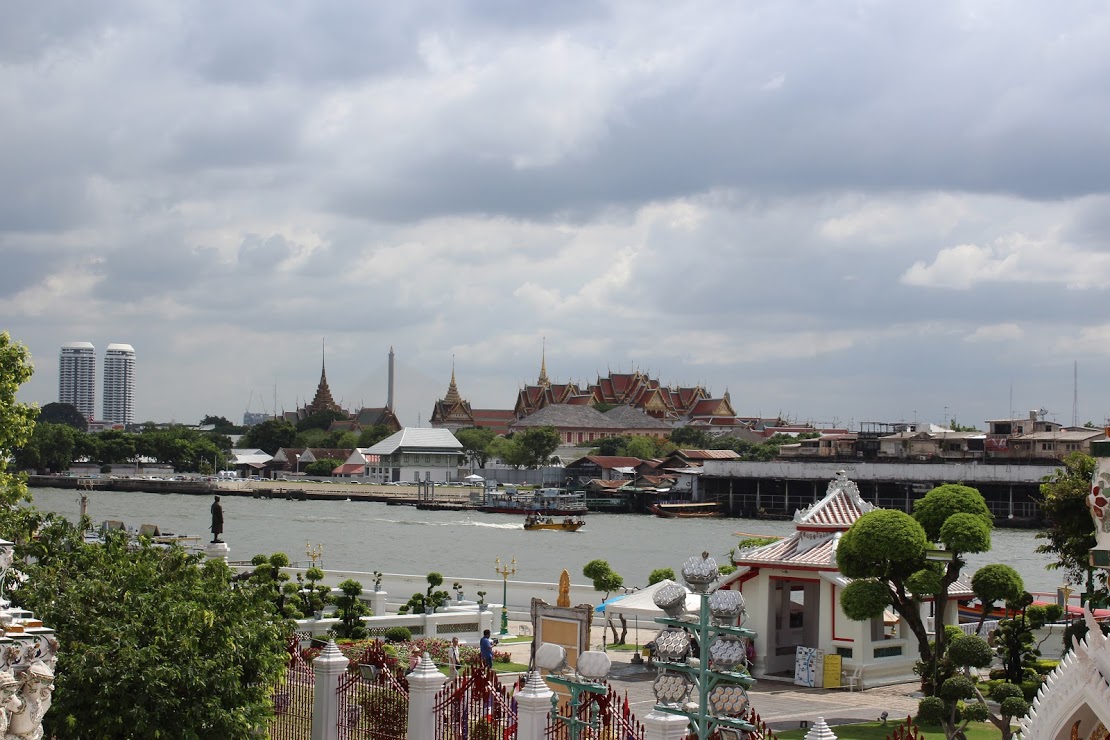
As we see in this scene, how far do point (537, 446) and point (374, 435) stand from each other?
3556 centimetres

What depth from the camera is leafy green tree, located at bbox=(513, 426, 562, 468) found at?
12119 centimetres

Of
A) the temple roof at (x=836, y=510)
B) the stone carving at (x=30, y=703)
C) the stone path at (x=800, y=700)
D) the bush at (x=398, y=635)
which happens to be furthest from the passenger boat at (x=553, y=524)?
the stone carving at (x=30, y=703)

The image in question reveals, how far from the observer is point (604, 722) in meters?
11.2

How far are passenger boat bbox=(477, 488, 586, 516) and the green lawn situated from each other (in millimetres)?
71291

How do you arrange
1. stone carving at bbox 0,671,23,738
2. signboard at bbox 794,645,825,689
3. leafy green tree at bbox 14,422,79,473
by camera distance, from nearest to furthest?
stone carving at bbox 0,671,23,738, signboard at bbox 794,645,825,689, leafy green tree at bbox 14,422,79,473

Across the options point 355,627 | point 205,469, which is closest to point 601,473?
point 205,469

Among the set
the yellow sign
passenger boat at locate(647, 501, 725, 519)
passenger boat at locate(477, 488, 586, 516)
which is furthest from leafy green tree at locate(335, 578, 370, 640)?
passenger boat at locate(647, 501, 725, 519)

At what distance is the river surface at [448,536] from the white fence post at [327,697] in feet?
81.3

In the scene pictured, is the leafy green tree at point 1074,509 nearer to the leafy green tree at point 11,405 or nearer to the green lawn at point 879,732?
the green lawn at point 879,732

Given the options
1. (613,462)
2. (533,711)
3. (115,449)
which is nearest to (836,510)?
(533,711)

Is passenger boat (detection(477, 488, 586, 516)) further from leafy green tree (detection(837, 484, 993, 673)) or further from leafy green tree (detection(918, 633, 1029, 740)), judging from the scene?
leafy green tree (detection(918, 633, 1029, 740))

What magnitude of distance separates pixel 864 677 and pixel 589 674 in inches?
417

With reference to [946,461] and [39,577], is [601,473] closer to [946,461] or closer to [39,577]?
[946,461]

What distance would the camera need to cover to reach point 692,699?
10062 mm
